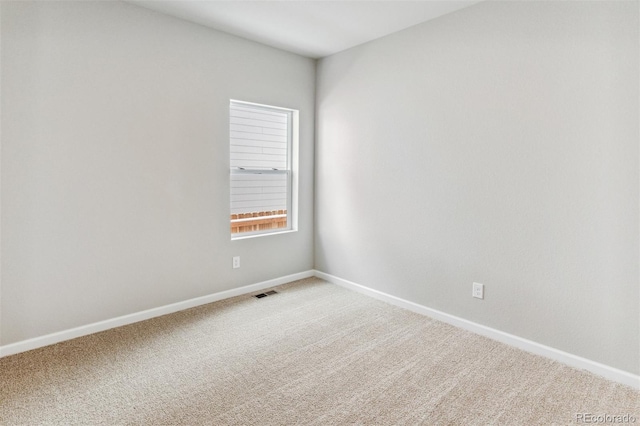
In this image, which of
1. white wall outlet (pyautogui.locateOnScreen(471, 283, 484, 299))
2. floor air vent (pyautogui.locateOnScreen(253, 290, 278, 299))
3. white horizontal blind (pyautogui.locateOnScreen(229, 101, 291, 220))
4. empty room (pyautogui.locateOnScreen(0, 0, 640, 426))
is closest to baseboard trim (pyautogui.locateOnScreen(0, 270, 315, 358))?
empty room (pyautogui.locateOnScreen(0, 0, 640, 426))

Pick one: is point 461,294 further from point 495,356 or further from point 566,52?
Result: point 566,52

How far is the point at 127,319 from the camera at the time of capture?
2.96m

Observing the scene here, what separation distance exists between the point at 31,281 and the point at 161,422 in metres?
1.52

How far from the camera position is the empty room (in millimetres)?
2111

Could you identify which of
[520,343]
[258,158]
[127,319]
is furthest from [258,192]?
[520,343]

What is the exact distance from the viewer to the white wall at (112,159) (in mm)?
2441

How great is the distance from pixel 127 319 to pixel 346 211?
2276mm

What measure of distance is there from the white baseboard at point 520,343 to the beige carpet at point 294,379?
0.06 m

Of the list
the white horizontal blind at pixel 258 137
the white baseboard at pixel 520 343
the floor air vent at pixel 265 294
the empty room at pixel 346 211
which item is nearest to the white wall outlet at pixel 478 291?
the empty room at pixel 346 211

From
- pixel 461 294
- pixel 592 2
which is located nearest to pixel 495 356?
pixel 461 294

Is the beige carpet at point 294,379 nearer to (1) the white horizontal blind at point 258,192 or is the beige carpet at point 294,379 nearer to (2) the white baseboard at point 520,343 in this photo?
(2) the white baseboard at point 520,343

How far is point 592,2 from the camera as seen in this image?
2.20m

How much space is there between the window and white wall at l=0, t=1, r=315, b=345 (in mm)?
156

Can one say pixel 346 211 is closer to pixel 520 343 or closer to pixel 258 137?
pixel 258 137
